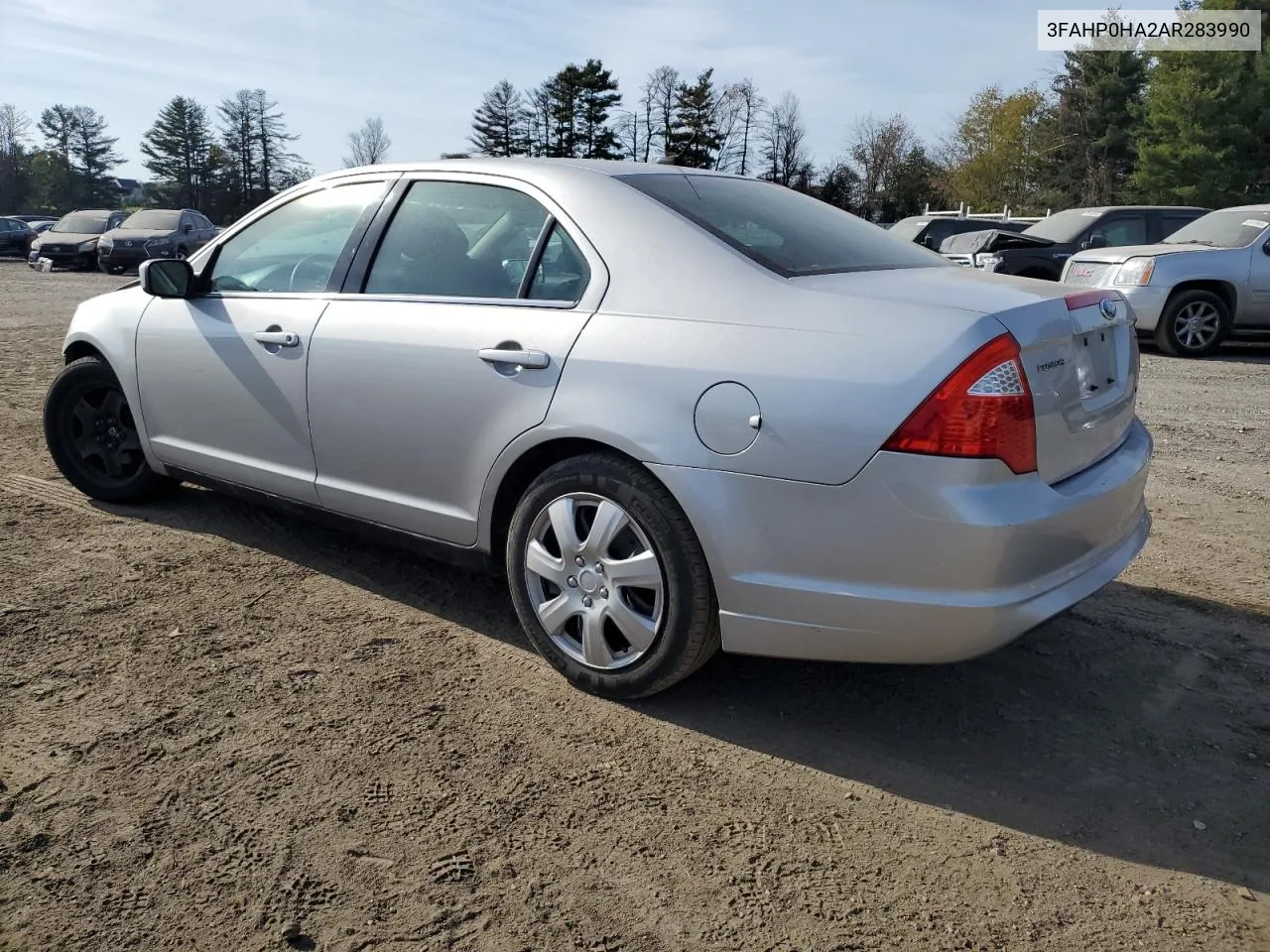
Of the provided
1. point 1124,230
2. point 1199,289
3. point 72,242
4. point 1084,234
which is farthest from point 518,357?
point 72,242

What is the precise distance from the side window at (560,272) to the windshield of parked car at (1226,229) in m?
10.5

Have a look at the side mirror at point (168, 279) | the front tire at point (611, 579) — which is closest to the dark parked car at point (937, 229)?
the side mirror at point (168, 279)

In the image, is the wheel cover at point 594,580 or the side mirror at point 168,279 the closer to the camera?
the wheel cover at point 594,580

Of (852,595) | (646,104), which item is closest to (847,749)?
(852,595)

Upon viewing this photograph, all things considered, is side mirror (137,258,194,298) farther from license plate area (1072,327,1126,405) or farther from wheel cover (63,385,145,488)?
license plate area (1072,327,1126,405)

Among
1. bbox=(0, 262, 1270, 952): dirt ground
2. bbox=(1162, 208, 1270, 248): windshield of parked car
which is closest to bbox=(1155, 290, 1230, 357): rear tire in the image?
bbox=(1162, 208, 1270, 248): windshield of parked car

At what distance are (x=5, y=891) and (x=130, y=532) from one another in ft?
8.29

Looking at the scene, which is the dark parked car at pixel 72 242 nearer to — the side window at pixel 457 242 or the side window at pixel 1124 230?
the side window at pixel 1124 230

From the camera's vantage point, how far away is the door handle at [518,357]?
10.1 feet

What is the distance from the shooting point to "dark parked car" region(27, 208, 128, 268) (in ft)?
87.5

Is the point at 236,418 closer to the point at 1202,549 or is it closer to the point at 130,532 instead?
the point at 130,532

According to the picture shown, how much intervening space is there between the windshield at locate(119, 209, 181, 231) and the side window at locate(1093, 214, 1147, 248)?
67.9ft

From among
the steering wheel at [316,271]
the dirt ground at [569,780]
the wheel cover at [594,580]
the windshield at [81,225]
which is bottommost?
the dirt ground at [569,780]

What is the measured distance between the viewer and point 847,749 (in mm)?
2891
